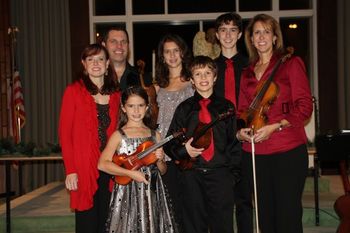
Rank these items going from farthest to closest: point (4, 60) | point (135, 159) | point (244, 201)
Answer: point (4, 60)
point (244, 201)
point (135, 159)

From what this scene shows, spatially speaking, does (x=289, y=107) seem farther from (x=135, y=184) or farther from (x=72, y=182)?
(x=72, y=182)

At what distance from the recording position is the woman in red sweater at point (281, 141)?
2721mm

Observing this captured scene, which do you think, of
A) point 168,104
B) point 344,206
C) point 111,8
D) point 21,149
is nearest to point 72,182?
point 168,104

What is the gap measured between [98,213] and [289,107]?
1218 millimetres

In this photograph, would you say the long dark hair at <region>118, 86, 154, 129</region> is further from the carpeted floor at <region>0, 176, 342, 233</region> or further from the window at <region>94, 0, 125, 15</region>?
the window at <region>94, 0, 125, 15</region>

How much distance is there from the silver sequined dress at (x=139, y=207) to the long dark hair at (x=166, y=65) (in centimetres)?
49

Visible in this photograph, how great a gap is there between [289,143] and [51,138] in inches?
204

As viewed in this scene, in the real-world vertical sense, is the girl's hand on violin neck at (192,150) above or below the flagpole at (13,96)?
below

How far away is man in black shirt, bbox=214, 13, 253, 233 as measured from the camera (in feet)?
10.1

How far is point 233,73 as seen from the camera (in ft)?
10.3

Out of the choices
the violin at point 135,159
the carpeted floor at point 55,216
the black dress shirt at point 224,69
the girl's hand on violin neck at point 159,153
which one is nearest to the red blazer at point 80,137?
the violin at point 135,159

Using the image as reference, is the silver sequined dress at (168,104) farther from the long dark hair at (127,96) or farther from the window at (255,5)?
the window at (255,5)

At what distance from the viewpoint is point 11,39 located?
7199 mm

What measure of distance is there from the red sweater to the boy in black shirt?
200mm
